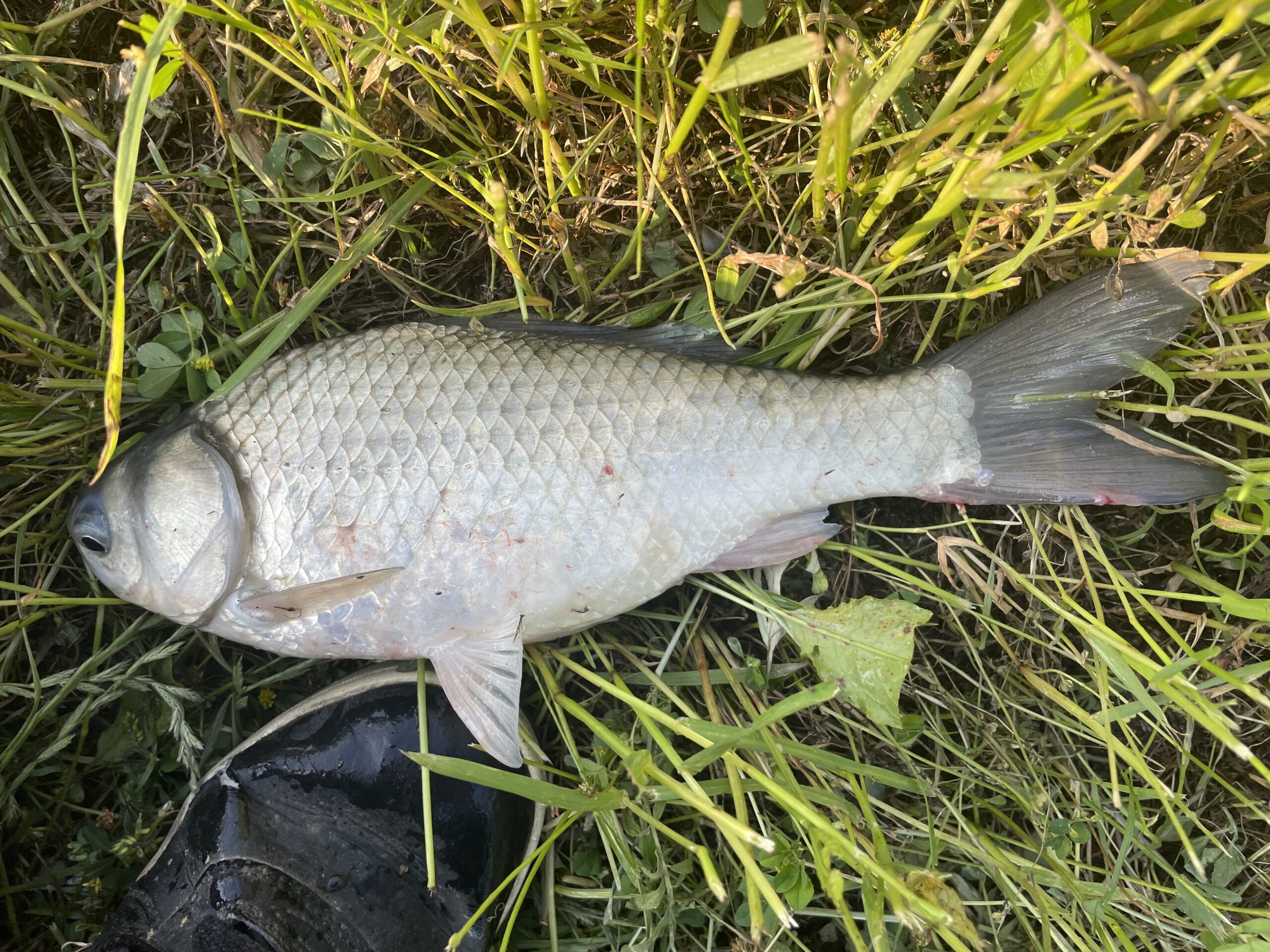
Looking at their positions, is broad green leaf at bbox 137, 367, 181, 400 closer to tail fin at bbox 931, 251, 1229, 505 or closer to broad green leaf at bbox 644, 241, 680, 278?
broad green leaf at bbox 644, 241, 680, 278

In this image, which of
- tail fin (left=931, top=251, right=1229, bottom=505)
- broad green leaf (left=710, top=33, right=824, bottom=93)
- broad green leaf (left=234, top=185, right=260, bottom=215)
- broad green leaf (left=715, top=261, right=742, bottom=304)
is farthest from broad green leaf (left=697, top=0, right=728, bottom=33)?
broad green leaf (left=234, top=185, right=260, bottom=215)

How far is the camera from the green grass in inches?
68.6

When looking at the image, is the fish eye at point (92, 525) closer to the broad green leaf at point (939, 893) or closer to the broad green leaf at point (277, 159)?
the broad green leaf at point (277, 159)

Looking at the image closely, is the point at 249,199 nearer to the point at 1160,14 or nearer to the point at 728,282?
the point at 728,282

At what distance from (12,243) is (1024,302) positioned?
2683 millimetres

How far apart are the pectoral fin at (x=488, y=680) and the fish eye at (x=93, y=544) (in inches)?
33.6

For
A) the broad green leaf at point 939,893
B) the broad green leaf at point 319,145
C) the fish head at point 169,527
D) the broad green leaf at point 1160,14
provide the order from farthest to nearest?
the broad green leaf at point 319,145 → the fish head at point 169,527 → the broad green leaf at point 1160,14 → the broad green leaf at point 939,893

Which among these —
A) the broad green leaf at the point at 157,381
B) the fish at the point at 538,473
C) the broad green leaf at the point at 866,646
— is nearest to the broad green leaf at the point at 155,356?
the broad green leaf at the point at 157,381

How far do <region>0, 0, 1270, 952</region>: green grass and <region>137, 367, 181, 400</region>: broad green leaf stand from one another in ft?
0.05

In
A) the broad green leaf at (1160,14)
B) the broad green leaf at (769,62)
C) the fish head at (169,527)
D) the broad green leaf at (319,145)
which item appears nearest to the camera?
the broad green leaf at (769,62)

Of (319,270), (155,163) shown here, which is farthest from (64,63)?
(319,270)

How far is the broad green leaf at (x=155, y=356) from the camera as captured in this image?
1.95m

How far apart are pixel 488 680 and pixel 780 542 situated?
797 millimetres

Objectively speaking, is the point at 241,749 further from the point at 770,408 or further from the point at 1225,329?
the point at 1225,329
